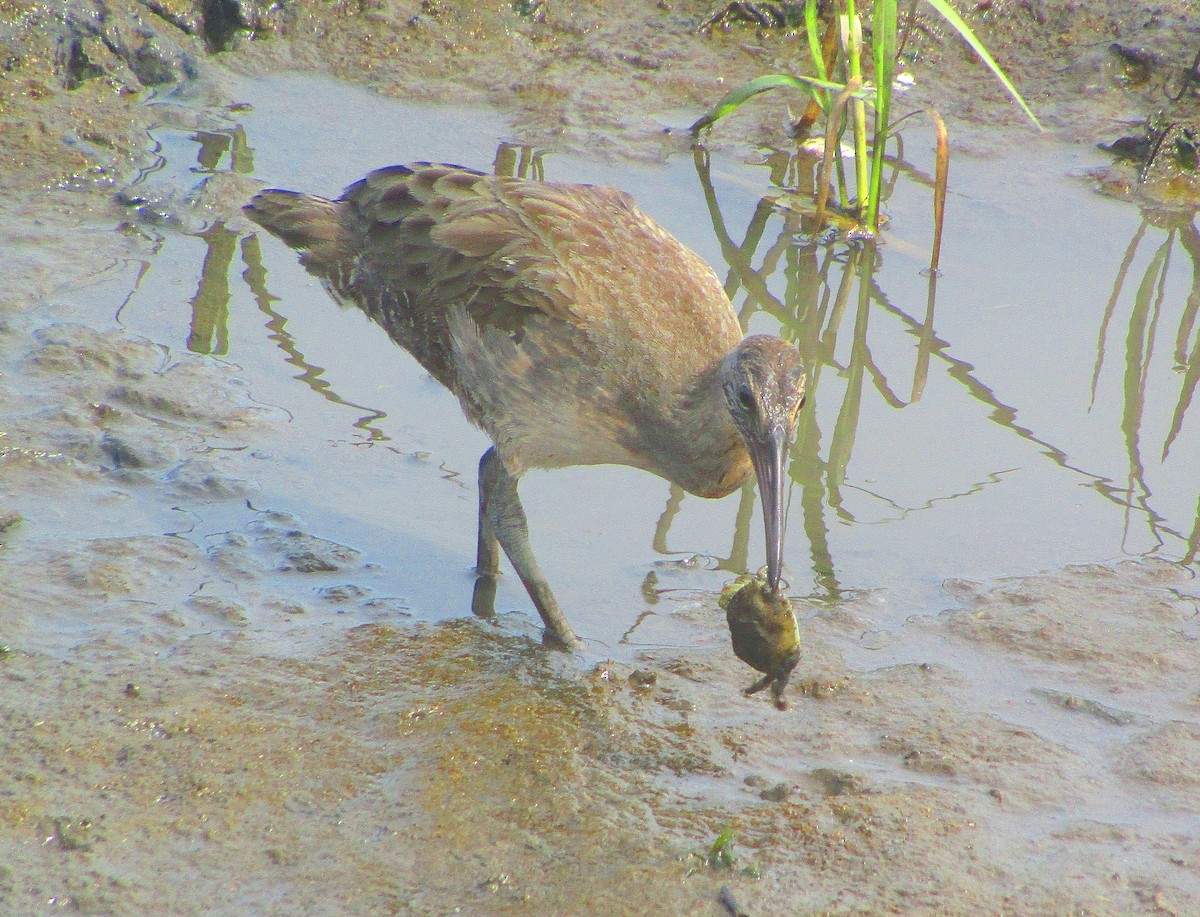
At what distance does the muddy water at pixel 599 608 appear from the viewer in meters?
3.34

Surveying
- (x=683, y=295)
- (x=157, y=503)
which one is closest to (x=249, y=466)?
(x=157, y=503)

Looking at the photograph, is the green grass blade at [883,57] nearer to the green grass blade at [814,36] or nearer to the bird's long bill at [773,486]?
the green grass blade at [814,36]

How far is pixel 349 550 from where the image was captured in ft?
15.7

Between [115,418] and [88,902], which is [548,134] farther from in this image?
[88,902]

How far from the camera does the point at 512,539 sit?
4.59 meters

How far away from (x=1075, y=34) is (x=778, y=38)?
6.80 feet

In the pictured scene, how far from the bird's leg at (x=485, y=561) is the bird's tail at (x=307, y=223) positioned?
981mm

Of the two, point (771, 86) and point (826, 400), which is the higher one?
point (771, 86)

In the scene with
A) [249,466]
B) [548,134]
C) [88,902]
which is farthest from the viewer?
[548,134]

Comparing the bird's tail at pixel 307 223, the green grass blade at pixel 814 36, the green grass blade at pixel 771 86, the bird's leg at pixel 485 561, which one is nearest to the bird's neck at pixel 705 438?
the bird's leg at pixel 485 561

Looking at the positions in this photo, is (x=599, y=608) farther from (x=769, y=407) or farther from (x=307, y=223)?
(x=307, y=223)

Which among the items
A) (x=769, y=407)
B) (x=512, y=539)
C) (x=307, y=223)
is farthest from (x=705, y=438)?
(x=307, y=223)

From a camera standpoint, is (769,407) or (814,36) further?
(814,36)

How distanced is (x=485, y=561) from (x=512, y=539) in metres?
0.33
